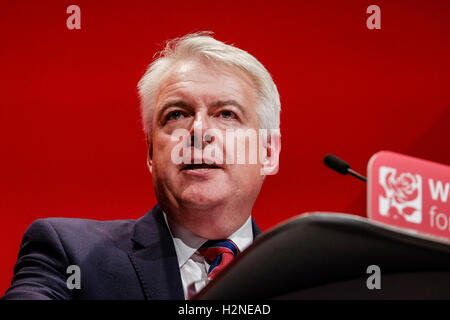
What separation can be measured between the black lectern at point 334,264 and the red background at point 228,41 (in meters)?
1.30

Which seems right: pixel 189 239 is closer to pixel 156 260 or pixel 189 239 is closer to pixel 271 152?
pixel 156 260

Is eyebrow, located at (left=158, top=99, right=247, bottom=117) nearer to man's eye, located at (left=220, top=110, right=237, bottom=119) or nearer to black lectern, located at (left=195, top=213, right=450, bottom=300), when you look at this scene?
man's eye, located at (left=220, top=110, right=237, bottom=119)

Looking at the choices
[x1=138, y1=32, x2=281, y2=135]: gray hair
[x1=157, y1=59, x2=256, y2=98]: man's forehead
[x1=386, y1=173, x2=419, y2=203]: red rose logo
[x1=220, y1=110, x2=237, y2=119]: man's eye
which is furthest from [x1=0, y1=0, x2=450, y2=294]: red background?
[x1=386, y1=173, x2=419, y2=203]: red rose logo

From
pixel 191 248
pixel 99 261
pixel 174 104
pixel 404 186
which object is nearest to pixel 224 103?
pixel 174 104

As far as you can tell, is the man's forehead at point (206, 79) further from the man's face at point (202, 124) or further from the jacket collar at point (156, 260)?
the jacket collar at point (156, 260)

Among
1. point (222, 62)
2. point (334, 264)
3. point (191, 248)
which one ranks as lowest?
point (191, 248)

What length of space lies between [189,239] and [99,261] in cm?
23

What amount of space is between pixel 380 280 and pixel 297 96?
1.40 metres

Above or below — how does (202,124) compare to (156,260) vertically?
above

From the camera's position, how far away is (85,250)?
3.55ft

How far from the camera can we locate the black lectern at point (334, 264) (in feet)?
1.19

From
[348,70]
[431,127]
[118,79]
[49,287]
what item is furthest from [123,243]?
[431,127]

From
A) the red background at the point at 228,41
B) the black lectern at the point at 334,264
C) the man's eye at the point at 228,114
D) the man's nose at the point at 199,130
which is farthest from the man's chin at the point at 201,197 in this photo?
the black lectern at the point at 334,264

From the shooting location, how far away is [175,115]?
1.26 meters
